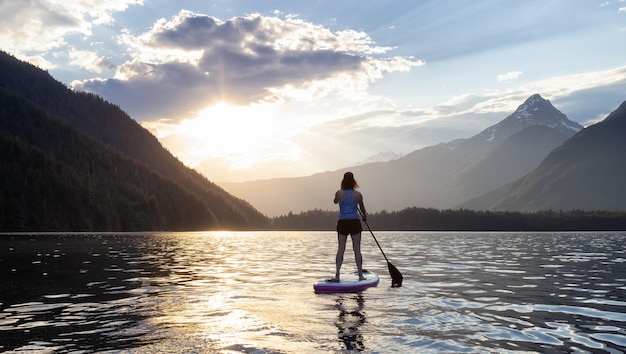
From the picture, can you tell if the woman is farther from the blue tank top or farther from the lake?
the lake

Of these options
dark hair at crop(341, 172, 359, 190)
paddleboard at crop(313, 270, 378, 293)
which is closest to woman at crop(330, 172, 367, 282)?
dark hair at crop(341, 172, 359, 190)

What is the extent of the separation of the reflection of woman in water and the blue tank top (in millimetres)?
4199

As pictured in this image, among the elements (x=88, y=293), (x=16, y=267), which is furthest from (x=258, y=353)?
(x=16, y=267)

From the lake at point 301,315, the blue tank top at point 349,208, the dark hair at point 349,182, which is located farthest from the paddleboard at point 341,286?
the dark hair at point 349,182

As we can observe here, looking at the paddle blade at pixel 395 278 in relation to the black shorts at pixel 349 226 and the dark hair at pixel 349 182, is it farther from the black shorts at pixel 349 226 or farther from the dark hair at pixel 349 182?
the dark hair at pixel 349 182

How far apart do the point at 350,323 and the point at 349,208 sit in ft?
27.0

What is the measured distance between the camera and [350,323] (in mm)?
12727

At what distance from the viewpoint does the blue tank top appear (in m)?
20.5

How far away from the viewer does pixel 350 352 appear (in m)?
9.68

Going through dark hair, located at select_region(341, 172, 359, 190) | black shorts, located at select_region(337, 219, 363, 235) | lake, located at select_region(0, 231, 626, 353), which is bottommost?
lake, located at select_region(0, 231, 626, 353)

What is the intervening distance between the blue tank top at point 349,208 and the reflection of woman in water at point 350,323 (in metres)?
4.20

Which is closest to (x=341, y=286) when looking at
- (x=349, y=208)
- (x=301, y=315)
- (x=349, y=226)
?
(x=349, y=226)

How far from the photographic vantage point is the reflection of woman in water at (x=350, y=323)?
10484mm

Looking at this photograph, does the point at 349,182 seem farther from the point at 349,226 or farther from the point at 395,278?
the point at 395,278
